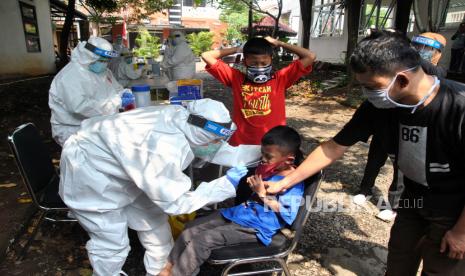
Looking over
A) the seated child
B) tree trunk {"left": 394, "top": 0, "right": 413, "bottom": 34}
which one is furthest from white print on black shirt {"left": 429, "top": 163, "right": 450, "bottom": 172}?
tree trunk {"left": 394, "top": 0, "right": 413, "bottom": 34}

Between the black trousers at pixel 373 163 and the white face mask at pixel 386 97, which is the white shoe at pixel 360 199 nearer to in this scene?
the black trousers at pixel 373 163

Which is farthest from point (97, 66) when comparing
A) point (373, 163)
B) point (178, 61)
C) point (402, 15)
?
point (402, 15)

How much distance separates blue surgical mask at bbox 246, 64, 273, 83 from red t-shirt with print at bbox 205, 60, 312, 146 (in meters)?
0.05

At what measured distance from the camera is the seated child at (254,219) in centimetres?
198

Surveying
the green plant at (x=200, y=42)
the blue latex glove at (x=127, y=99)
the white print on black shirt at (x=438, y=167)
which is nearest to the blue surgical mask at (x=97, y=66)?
the blue latex glove at (x=127, y=99)

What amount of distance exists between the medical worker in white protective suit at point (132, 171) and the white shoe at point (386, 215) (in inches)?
72.6

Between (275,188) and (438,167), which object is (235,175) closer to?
(275,188)

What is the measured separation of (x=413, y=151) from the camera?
1.54 meters

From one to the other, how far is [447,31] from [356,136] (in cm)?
969

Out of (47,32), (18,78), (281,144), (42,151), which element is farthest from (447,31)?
(47,32)

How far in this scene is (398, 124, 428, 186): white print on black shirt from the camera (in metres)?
1.49

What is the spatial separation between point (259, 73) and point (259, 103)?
0.79ft

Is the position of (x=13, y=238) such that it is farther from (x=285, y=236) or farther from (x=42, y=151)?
(x=285, y=236)

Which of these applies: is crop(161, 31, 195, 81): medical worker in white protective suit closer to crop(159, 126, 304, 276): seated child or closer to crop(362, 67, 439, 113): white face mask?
crop(159, 126, 304, 276): seated child
